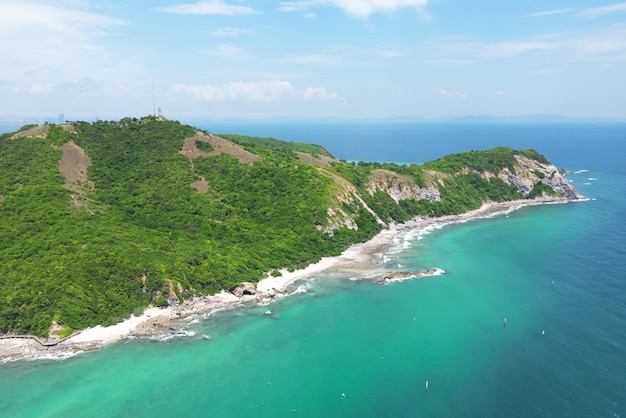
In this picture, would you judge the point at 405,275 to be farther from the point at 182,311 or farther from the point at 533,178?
the point at 533,178

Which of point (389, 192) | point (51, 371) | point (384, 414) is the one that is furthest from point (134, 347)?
point (389, 192)

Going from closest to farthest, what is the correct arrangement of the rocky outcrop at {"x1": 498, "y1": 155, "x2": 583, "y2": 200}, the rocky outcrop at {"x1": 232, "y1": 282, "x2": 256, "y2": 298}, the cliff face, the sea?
the sea < the rocky outcrop at {"x1": 232, "y1": 282, "x2": 256, "y2": 298} < the cliff face < the rocky outcrop at {"x1": 498, "y1": 155, "x2": 583, "y2": 200}

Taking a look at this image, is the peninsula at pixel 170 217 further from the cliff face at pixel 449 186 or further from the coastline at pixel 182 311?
the cliff face at pixel 449 186

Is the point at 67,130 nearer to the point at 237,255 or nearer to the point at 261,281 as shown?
the point at 237,255

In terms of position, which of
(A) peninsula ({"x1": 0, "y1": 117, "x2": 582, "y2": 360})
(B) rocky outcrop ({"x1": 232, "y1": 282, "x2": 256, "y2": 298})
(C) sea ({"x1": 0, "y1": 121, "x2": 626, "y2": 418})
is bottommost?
(C) sea ({"x1": 0, "y1": 121, "x2": 626, "y2": 418})

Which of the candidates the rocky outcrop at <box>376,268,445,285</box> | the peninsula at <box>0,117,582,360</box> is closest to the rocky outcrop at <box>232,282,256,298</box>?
the peninsula at <box>0,117,582,360</box>

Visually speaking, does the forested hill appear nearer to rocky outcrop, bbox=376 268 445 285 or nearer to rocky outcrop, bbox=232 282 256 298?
rocky outcrop, bbox=232 282 256 298
